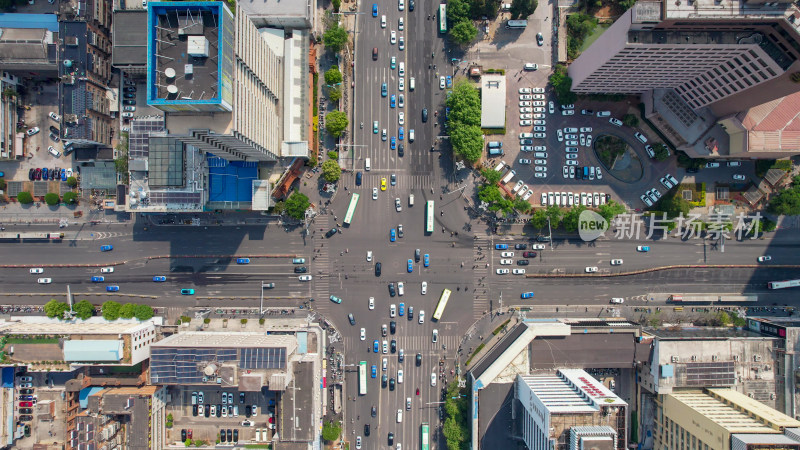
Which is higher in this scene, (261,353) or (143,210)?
(143,210)

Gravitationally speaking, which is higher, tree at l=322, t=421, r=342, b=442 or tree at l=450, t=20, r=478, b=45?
tree at l=450, t=20, r=478, b=45

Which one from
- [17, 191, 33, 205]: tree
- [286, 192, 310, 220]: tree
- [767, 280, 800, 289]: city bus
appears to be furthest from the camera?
[767, 280, 800, 289]: city bus

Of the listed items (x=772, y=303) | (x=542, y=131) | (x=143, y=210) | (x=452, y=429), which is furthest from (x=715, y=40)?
(x=143, y=210)

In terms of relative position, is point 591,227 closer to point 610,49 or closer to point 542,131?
point 542,131

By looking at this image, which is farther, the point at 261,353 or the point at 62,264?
the point at 62,264

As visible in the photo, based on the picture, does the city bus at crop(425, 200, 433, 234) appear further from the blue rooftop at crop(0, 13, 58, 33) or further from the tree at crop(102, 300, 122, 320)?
the blue rooftop at crop(0, 13, 58, 33)

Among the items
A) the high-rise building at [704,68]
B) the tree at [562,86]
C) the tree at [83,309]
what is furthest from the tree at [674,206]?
the tree at [83,309]

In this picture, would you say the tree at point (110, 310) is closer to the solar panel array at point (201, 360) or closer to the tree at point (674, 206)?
the solar panel array at point (201, 360)

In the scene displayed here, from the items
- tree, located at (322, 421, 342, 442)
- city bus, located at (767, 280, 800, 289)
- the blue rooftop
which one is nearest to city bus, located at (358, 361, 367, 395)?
tree, located at (322, 421, 342, 442)
